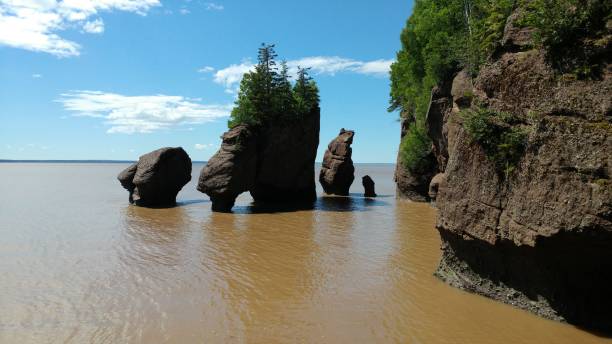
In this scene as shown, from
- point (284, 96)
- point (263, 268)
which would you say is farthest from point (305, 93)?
point (263, 268)

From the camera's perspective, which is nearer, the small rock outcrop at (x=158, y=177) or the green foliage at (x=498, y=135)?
the green foliage at (x=498, y=135)

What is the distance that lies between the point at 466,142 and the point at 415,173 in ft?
85.8

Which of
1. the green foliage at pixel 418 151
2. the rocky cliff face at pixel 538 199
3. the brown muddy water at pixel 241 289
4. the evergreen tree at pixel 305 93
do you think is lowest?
the brown muddy water at pixel 241 289

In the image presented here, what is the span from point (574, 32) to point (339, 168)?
33.0 m

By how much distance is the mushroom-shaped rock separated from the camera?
27281 millimetres

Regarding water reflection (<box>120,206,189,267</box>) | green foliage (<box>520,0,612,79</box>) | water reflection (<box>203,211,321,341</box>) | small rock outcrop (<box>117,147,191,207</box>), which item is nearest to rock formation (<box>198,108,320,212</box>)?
water reflection (<box>120,206,189,267</box>)

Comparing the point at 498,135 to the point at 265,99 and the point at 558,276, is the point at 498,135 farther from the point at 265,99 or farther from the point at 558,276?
the point at 265,99

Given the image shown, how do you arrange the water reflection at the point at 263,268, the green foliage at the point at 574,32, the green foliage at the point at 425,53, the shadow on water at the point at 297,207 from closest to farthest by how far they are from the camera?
the green foliage at the point at 574,32 < the water reflection at the point at 263,268 < the green foliage at the point at 425,53 < the shadow on water at the point at 297,207

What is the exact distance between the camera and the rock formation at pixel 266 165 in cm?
2762

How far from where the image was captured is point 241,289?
11500mm

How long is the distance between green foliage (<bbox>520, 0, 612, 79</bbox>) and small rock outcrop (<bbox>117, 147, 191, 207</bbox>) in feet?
85.9

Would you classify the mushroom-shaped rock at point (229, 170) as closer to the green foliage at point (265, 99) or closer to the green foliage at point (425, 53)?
the green foliage at point (265, 99)

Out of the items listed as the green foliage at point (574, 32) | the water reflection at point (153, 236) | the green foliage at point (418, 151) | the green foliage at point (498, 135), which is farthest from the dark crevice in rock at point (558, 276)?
the green foliage at point (418, 151)

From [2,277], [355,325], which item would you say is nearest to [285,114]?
[2,277]
